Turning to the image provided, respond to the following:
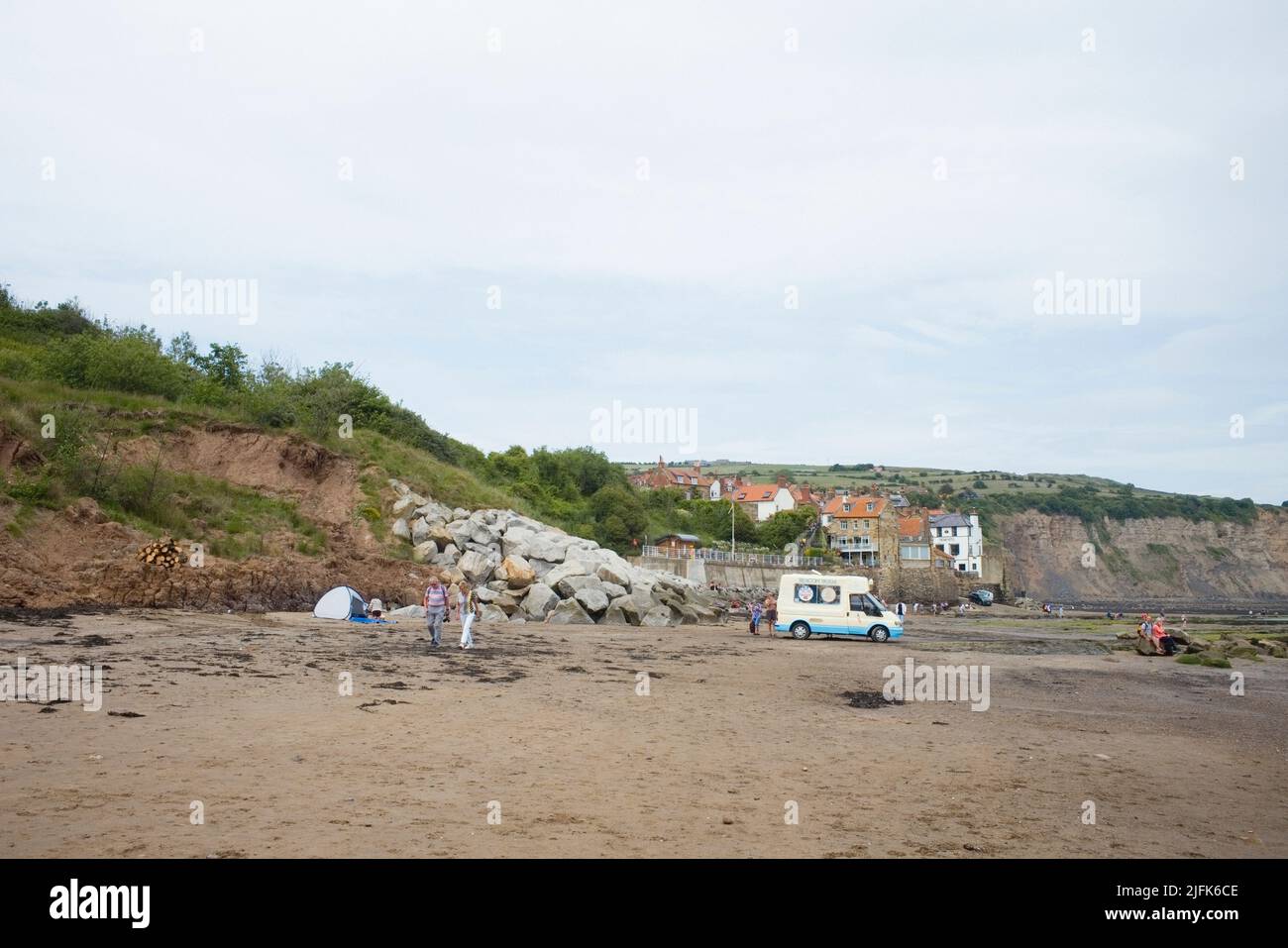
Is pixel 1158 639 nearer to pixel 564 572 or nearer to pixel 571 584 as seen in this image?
pixel 571 584

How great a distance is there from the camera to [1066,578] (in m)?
137

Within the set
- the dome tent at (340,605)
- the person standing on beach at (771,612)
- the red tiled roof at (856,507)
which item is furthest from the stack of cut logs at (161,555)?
the red tiled roof at (856,507)

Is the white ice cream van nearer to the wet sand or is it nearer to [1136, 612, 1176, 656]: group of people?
[1136, 612, 1176, 656]: group of people

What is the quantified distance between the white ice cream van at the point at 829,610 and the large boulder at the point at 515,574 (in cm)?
894

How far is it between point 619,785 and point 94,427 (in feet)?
90.0

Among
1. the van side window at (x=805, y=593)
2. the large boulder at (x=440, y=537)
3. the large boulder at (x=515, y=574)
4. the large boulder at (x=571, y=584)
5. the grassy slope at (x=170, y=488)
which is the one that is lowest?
the van side window at (x=805, y=593)

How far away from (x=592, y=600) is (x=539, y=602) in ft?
6.14

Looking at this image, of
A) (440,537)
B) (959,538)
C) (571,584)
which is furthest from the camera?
(959,538)

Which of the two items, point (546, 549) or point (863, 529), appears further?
point (863, 529)

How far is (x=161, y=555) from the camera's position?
23281 millimetres

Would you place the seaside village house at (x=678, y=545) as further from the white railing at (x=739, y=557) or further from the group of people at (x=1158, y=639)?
the group of people at (x=1158, y=639)

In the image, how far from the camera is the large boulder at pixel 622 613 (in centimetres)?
3103

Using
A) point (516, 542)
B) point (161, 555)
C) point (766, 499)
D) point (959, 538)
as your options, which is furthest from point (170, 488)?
point (959, 538)
